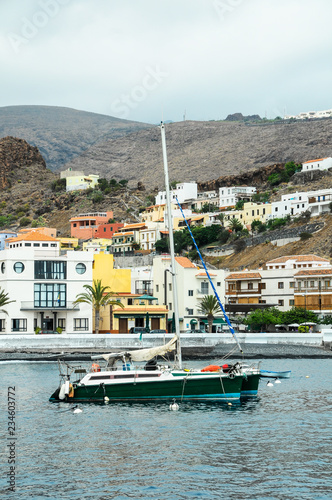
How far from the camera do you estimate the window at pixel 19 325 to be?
265 ft

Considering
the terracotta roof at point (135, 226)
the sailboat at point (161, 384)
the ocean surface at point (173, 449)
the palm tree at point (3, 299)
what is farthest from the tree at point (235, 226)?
the sailboat at point (161, 384)

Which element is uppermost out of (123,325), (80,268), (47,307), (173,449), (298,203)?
(298,203)

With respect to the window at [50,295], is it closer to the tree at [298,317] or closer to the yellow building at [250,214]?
the tree at [298,317]

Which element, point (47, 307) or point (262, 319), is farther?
point (262, 319)

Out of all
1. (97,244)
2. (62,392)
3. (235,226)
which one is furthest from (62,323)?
(235,226)

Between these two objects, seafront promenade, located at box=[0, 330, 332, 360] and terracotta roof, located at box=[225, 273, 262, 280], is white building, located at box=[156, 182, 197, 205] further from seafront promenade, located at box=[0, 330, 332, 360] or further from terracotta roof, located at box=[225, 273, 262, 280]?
seafront promenade, located at box=[0, 330, 332, 360]

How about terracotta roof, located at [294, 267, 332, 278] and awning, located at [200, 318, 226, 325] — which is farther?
terracotta roof, located at [294, 267, 332, 278]

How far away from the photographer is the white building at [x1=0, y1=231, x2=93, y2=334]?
8106 cm

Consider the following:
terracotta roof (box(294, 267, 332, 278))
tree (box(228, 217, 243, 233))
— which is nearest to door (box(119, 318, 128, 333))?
terracotta roof (box(294, 267, 332, 278))

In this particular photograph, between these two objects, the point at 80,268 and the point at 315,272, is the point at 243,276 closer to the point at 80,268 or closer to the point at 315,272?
the point at 315,272

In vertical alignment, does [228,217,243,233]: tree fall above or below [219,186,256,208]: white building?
below

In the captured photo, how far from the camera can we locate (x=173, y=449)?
31.8m

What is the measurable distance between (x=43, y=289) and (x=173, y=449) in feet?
173

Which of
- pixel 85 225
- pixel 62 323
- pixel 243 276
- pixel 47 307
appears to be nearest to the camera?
pixel 47 307
